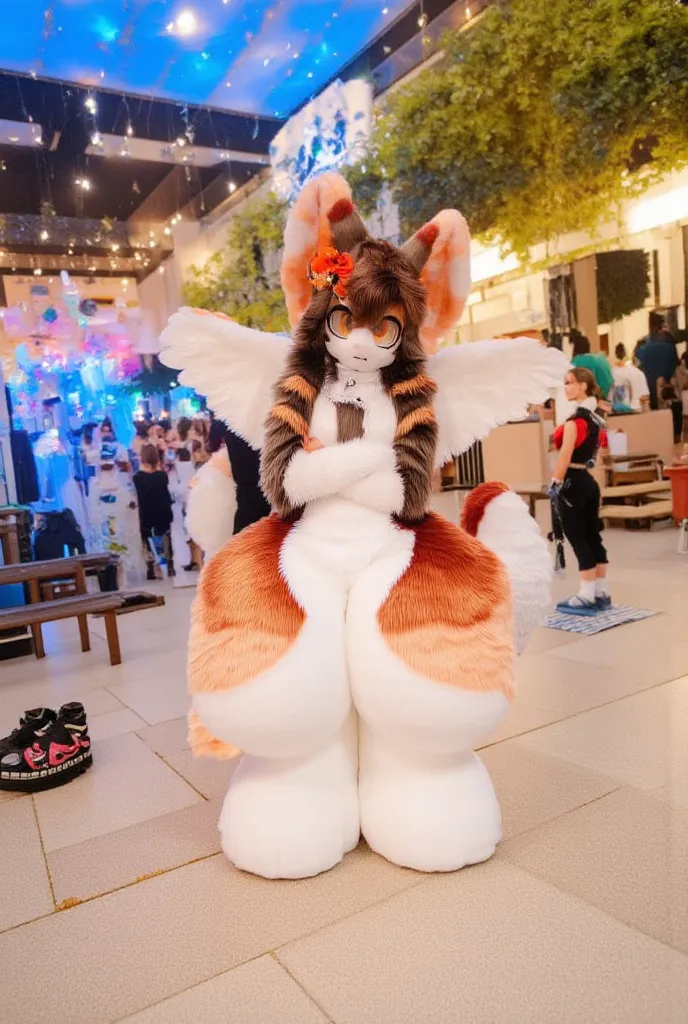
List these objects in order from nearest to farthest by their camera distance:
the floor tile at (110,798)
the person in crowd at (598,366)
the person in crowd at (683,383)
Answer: the floor tile at (110,798), the person in crowd at (598,366), the person in crowd at (683,383)

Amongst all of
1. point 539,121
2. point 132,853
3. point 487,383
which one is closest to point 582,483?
point 487,383

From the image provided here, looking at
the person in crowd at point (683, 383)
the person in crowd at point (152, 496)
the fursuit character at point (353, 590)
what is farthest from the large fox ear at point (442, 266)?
the person in crowd at point (683, 383)

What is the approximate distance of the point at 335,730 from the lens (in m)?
1.53

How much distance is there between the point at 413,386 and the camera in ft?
5.34

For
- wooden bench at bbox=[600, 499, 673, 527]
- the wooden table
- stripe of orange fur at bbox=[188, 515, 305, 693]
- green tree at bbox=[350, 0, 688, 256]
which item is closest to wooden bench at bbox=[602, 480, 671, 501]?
wooden bench at bbox=[600, 499, 673, 527]

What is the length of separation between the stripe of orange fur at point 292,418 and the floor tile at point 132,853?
1.00 metres

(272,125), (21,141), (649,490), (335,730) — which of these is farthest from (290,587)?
(272,125)

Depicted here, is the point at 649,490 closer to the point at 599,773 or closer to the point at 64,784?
the point at 599,773

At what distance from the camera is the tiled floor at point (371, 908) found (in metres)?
1.19

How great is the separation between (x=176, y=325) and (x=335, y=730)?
995mm

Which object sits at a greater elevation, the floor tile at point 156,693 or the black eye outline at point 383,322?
the black eye outline at point 383,322

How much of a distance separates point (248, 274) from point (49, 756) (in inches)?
353

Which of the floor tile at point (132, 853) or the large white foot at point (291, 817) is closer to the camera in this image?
the large white foot at point (291, 817)

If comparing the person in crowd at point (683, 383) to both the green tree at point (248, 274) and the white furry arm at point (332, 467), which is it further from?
the white furry arm at point (332, 467)
